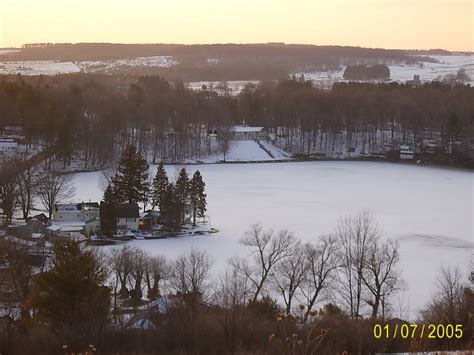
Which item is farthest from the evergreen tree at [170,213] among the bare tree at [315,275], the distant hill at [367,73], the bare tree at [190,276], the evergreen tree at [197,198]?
the distant hill at [367,73]

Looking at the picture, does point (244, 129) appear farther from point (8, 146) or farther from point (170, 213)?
point (170, 213)

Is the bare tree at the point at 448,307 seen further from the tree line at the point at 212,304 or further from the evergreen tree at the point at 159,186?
the evergreen tree at the point at 159,186

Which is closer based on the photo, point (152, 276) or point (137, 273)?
point (137, 273)

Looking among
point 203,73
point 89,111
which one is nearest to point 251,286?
point 89,111

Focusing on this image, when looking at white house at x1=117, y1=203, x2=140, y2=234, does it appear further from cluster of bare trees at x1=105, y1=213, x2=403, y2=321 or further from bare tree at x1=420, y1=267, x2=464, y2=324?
bare tree at x1=420, y1=267, x2=464, y2=324

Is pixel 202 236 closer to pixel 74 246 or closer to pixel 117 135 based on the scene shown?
pixel 74 246

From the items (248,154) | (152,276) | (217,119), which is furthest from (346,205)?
(217,119)
